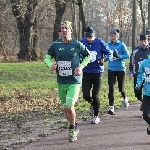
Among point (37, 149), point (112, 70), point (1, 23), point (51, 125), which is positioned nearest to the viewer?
point (37, 149)

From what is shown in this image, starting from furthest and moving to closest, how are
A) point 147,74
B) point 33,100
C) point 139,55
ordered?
point 33,100
point 139,55
point 147,74

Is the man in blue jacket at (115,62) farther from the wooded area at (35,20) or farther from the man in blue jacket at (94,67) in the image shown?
the wooded area at (35,20)

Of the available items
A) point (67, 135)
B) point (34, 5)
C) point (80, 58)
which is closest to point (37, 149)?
point (67, 135)

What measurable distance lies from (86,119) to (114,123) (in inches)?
30.6

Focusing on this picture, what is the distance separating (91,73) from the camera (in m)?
8.91

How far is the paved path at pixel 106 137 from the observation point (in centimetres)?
673

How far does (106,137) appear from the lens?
7.50 meters

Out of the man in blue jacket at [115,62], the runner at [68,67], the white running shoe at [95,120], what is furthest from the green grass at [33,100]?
the runner at [68,67]

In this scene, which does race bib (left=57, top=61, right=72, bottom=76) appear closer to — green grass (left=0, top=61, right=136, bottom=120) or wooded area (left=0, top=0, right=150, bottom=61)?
green grass (left=0, top=61, right=136, bottom=120)

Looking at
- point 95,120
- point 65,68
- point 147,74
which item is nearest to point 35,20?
point 95,120

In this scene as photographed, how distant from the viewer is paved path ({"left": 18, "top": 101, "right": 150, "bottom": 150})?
22.1 ft

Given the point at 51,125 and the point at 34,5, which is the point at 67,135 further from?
the point at 34,5

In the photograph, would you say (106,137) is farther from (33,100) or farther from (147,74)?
(33,100)

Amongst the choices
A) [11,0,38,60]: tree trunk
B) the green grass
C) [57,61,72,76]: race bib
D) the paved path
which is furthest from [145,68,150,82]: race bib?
[11,0,38,60]: tree trunk
